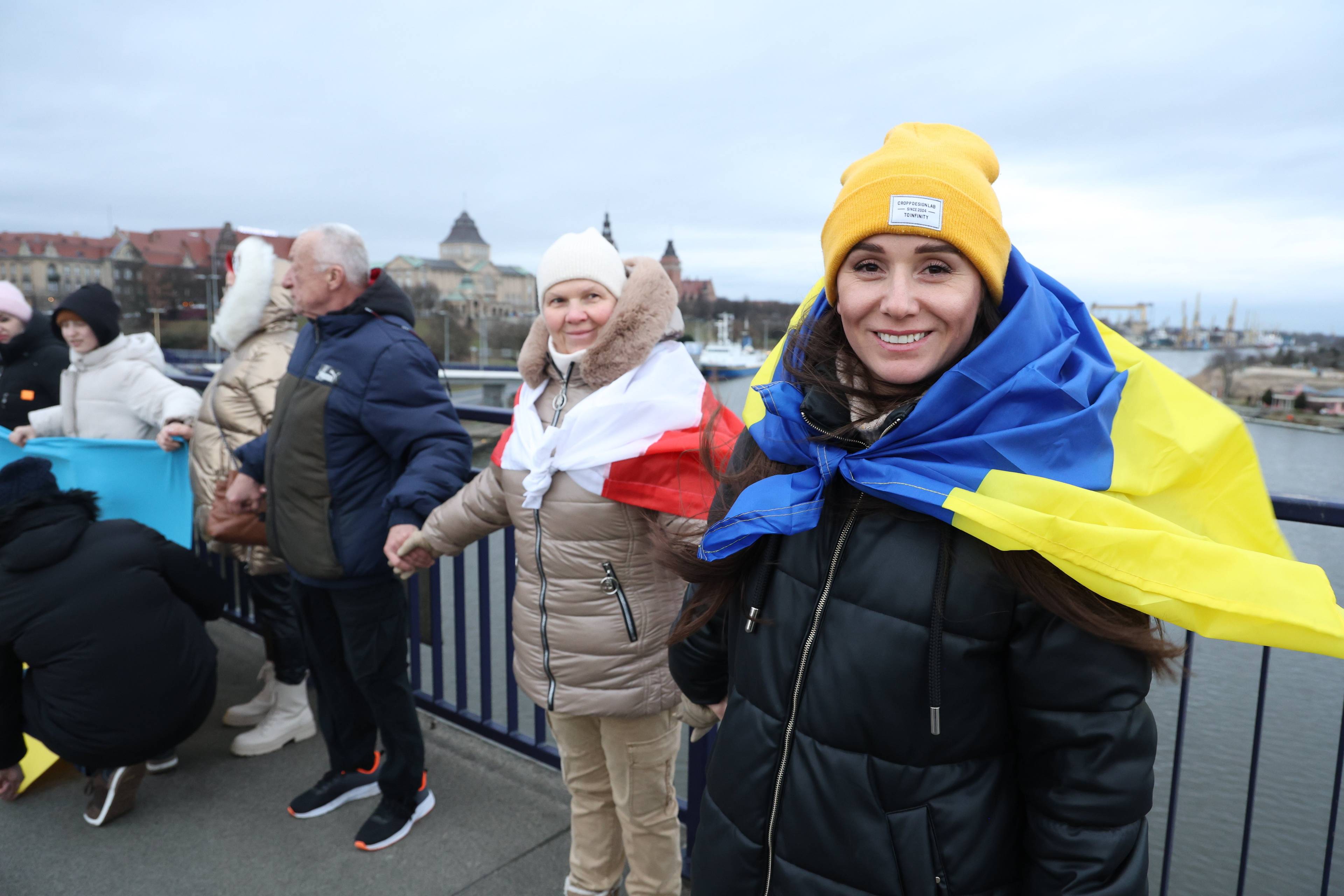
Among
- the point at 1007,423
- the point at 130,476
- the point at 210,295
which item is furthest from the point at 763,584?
the point at 210,295

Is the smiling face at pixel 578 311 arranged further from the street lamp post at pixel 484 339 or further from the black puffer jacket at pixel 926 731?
the street lamp post at pixel 484 339

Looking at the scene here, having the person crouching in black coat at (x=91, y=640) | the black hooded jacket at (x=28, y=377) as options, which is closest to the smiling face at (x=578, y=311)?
the person crouching in black coat at (x=91, y=640)

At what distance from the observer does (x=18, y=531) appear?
2.84 meters

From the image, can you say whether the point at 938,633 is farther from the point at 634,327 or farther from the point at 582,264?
the point at 582,264

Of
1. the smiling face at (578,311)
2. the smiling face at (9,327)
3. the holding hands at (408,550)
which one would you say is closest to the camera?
the smiling face at (578,311)

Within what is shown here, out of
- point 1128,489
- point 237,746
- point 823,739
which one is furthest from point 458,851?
point 1128,489

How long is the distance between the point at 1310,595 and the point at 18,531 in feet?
11.3

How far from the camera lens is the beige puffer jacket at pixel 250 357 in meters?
3.72

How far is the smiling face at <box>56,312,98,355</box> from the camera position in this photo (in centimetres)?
401

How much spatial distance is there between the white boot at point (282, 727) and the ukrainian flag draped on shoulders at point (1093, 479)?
3.08 meters

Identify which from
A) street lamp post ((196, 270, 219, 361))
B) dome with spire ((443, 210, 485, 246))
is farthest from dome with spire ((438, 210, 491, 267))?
street lamp post ((196, 270, 219, 361))

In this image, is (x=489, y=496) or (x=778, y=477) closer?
(x=778, y=477)

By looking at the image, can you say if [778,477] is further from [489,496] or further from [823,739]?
[489,496]

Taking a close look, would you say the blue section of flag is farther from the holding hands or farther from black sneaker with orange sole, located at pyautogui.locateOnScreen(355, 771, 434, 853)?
black sneaker with orange sole, located at pyautogui.locateOnScreen(355, 771, 434, 853)
